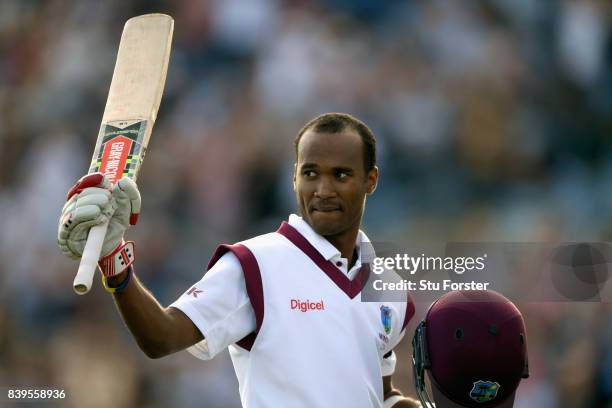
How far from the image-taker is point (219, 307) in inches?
94.9

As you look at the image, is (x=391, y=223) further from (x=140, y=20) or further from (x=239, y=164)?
→ (x=140, y=20)

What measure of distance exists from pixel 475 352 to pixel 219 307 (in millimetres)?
743

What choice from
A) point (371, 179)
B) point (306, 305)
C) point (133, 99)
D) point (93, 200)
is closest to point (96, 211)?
point (93, 200)

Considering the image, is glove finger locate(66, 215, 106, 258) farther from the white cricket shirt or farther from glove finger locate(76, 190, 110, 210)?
the white cricket shirt

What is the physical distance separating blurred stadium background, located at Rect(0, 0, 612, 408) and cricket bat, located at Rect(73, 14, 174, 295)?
281cm

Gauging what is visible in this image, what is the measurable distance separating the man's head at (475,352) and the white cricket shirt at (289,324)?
1.70 feet

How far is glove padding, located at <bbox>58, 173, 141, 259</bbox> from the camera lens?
2039 mm

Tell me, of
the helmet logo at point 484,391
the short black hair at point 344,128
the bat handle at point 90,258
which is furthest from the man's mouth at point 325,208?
the helmet logo at point 484,391

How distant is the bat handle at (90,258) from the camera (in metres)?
1.98

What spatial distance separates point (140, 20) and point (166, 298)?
2927 mm

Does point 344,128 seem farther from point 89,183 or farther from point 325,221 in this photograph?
point 89,183

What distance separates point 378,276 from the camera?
2.78 meters

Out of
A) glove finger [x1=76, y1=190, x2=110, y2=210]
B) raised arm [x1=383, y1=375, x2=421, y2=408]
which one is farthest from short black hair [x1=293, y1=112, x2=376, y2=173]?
glove finger [x1=76, y1=190, x2=110, y2=210]

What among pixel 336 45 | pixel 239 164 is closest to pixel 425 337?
pixel 239 164
